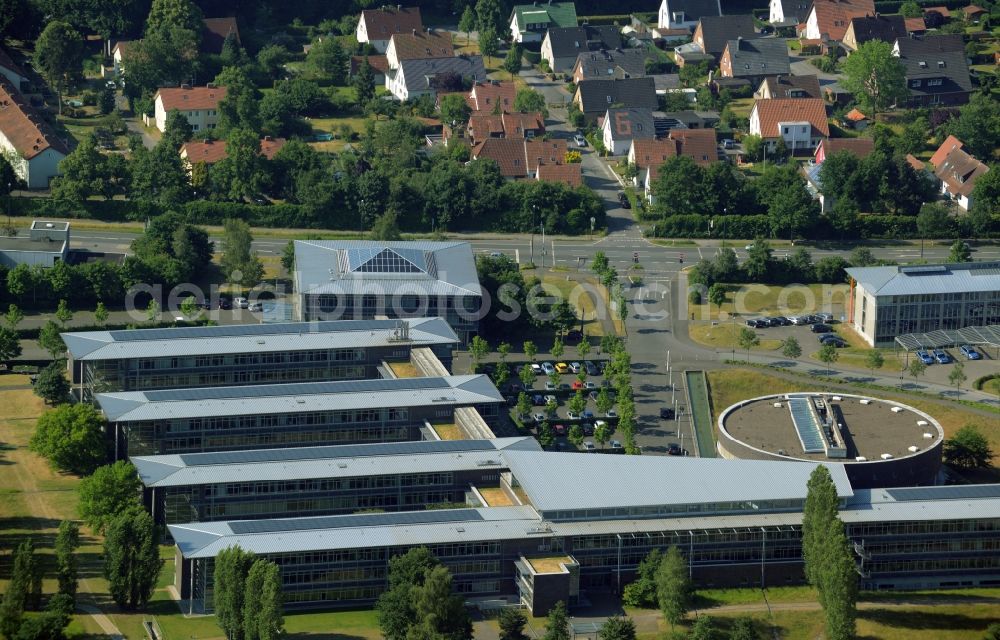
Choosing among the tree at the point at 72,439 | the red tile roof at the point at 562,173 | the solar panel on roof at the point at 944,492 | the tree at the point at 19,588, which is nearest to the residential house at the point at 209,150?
the red tile roof at the point at 562,173

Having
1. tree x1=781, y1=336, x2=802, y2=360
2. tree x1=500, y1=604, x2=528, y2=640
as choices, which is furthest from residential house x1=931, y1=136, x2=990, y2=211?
tree x1=500, y1=604, x2=528, y2=640

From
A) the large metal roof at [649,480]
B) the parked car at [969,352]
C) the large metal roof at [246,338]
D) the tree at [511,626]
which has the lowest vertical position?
the tree at [511,626]

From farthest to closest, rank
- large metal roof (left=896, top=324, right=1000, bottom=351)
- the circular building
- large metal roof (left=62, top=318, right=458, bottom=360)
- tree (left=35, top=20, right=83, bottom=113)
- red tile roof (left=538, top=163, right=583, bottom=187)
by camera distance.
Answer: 1. tree (left=35, top=20, right=83, bottom=113)
2. red tile roof (left=538, top=163, right=583, bottom=187)
3. large metal roof (left=896, top=324, right=1000, bottom=351)
4. large metal roof (left=62, top=318, right=458, bottom=360)
5. the circular building

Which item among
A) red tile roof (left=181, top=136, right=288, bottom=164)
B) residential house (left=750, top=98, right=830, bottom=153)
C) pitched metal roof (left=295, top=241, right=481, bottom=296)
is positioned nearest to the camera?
pitched metal roof (left=295, top=241, right=481, bottom=296)

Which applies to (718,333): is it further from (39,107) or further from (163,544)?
(39,107)

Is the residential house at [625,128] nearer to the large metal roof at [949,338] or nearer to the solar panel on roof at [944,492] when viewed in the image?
the large metal roof at [949,338]

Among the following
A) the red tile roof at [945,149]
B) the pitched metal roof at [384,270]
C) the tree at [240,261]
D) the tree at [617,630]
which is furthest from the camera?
the red tile roof at [945,149]

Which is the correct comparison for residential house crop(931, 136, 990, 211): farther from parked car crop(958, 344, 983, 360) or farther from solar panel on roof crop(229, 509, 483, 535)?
solar panel on roof crop(229, 509, 483, 535)

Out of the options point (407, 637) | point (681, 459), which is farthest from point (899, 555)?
point (407, 637)
